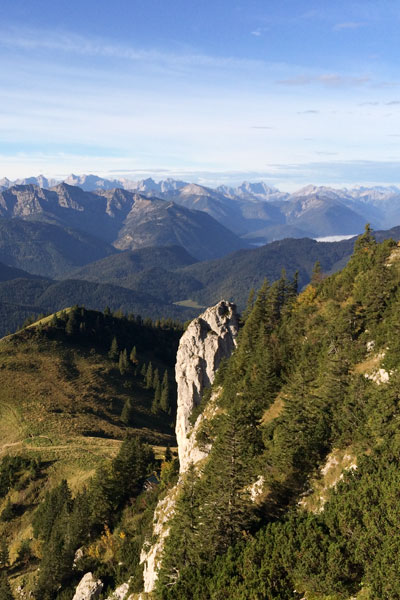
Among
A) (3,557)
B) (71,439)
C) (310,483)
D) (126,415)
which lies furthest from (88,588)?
(126,415)

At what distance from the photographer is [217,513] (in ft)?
109

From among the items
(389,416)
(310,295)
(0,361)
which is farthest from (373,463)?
(0,361)

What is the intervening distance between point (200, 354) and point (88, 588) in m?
43.3

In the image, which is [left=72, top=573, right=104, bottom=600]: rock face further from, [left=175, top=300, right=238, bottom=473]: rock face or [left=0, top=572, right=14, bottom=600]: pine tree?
[left=175, top=300, right=238, bottom=473]: rock face

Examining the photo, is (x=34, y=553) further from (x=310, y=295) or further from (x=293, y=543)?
(x=310, y=295)

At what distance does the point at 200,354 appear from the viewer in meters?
78.7

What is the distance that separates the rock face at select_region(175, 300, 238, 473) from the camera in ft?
249

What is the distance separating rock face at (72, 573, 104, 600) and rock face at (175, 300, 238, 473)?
28748 mm

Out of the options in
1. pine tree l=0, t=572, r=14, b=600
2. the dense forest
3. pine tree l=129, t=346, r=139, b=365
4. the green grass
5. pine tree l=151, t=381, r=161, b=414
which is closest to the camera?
the dense forest

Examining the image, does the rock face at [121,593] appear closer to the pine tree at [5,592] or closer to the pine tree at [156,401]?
the pine tree at [5,592]

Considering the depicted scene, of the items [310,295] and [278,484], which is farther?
[310,295]

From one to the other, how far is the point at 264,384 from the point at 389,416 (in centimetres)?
2194

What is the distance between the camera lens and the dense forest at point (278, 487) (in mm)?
27047

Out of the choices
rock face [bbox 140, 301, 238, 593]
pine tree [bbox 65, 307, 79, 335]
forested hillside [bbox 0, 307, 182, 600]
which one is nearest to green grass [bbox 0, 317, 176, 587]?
forested hillside [bbox 0, 307, 182, 600]
